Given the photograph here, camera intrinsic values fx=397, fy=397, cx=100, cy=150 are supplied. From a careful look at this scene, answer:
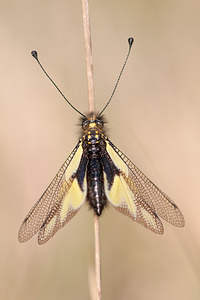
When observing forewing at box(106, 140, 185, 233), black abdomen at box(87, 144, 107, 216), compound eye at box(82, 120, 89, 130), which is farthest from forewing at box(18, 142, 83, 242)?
forewing at box(106, 140, 185, 233)

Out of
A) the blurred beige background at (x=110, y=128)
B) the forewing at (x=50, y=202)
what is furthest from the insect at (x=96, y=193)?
the blurred beige background at (x=110, y=128)

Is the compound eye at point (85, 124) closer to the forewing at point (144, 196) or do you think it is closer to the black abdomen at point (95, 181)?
the black abdomen at point (95, 181)

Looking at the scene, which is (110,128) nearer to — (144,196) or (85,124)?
(85,124)

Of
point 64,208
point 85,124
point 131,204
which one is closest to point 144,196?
point 131,204

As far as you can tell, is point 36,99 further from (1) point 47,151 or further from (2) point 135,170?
(2) point 135,170
